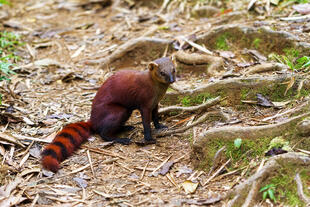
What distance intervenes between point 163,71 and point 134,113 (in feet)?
4.88

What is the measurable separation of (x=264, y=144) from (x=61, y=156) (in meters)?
2.53

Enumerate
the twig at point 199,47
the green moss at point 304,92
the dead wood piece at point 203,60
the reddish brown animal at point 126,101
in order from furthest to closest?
the twig at point 199,47
the dead wood piece at point 203,60
the reddish brown animal at point 126,101
the green moss at point 304,92

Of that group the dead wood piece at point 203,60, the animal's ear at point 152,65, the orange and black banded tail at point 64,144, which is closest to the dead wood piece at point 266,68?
the dead wood piece at point 203,60

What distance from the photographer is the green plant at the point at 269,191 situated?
12.6ft

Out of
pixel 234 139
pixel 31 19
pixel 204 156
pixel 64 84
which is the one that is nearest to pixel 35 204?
pixel 204 156

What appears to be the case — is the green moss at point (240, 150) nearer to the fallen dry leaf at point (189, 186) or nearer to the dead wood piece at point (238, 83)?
the fallen dry leaf at point (189, 186)

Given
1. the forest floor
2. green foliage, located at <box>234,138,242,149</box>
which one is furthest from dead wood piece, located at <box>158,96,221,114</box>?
green foliage, located at <box>234,138,242,149</box>

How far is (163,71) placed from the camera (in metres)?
5.46

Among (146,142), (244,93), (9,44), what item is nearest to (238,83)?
(244,93)

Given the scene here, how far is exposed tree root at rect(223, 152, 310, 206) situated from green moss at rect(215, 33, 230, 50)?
3.64 meters

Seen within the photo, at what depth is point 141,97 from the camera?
18.6 ft

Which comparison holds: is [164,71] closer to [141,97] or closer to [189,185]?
[141,97]

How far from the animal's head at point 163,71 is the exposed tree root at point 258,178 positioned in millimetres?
1938

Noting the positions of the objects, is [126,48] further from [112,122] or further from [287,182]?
[287,182]
